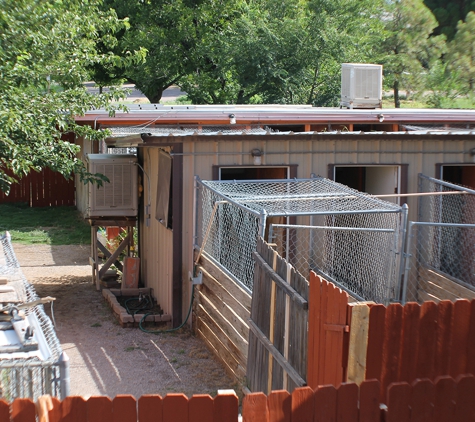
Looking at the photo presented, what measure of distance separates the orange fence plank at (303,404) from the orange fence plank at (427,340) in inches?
44.3

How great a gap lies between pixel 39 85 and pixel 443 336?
683cm

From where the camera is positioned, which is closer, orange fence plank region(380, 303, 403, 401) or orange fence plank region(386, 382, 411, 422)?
orange fence plank region(386, 382, 411, 422)

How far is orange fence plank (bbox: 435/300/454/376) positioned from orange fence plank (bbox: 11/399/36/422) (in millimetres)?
2539

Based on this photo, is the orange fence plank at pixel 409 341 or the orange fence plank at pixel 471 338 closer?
the orange fence plank at pixel 409 341

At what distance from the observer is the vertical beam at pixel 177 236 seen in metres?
8.56

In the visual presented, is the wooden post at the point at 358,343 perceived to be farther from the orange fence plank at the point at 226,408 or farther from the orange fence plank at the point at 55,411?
the orange fence plank at the point at 55,411

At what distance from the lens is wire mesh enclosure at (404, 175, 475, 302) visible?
8594 millimetres

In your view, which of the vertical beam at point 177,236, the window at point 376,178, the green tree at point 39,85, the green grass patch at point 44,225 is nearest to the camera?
the green tree at point 39,85

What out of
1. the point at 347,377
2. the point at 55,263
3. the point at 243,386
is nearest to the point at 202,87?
the point at 55,263

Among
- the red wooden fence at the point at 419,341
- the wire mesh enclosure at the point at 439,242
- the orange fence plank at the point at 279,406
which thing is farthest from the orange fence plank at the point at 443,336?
the wire mesh enclosure at the point at 439,242

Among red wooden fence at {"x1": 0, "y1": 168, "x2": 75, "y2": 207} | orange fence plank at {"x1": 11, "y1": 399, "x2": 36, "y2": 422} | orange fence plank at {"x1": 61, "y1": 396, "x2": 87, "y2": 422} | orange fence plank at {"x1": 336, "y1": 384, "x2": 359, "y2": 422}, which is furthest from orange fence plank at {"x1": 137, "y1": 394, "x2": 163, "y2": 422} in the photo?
red wooden fence at {"x1": 0, "y1": 168, "x2": 75, "y2": 207}

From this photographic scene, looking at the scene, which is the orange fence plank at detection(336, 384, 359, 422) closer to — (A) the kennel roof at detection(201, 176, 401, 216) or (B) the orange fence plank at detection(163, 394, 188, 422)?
(B) the orange fence plank at detection(163, 394, 188, 422)

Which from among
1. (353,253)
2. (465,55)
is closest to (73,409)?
(353,253)

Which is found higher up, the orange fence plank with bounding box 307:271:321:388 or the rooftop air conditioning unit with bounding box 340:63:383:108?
the rooftop air conditioning unit with bounding box 340:63:383:108
